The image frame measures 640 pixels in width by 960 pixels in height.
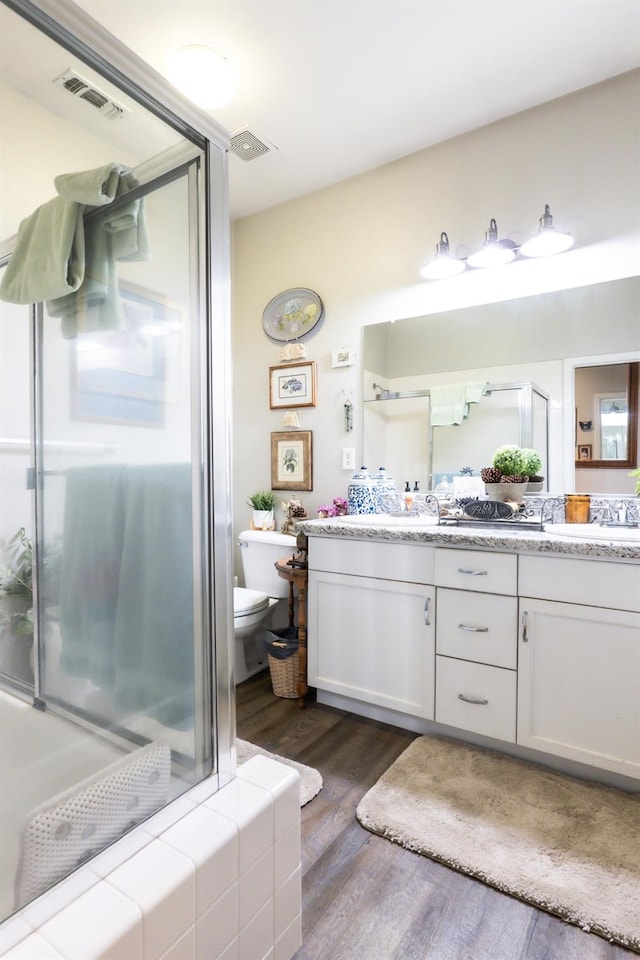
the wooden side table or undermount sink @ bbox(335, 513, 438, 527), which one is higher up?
undermount sink @ bbox(335, 513, 438, 527)

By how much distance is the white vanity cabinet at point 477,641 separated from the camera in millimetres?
1707

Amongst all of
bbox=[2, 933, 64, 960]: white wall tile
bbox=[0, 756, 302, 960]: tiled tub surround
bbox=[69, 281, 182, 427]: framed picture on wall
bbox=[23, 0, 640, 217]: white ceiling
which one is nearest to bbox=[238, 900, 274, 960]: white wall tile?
bbox=[0, 756, 302, 960]: tiled tub surround

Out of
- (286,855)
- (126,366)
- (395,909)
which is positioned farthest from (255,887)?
(126,366)

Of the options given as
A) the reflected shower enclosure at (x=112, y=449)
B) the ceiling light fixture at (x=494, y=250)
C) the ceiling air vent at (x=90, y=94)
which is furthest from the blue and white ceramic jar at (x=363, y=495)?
the ceiling air vent at (x=90, y=94)

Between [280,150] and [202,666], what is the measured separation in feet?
7.90

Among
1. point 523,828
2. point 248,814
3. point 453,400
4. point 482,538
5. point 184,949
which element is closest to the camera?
point 184,949

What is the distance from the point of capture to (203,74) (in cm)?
192

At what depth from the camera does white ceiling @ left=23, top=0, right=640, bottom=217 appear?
1.67 meters

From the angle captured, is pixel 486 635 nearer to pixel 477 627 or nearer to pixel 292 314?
pixel 477 627

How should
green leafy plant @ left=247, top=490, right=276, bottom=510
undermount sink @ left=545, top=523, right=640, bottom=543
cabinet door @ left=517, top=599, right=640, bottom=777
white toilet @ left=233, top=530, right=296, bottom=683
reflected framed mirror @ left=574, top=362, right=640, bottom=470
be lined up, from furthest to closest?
green leafy plant @ left=247, top=490, right=276, bottom=510
white toilet @ left=233, top=530, right=296, bottom=683
reflected framed mirror @ left=574, top=362, right=640, bottom=470
undermount sink @ left=545, top=523, right=640, bottom=543
cabinet door @ left=517, top=599, right=640, bottom=777

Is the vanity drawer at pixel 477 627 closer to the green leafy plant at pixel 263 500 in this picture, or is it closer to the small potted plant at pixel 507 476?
the small potted plant at pixel 507 476

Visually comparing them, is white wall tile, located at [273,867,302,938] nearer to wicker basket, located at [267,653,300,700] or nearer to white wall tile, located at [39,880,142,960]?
white wall tile, located at [39,880,142,960]

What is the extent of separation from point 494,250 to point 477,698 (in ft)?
6.05

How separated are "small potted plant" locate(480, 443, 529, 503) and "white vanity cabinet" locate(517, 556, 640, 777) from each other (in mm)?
479
